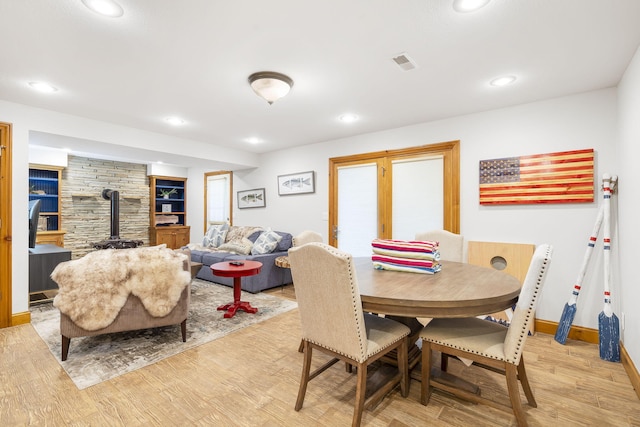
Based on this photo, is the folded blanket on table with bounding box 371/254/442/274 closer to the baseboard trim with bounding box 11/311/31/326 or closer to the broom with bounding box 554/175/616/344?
the broom with bounding box 554/175/616/344

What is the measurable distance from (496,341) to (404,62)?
6.66 feet

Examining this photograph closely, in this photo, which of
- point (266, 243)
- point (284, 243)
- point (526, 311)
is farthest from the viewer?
point (284, 243)

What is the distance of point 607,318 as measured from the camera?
2.51 m

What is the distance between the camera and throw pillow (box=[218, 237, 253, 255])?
5.09m

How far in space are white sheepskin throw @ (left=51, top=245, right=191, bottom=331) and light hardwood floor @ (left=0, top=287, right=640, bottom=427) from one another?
0.44 metres

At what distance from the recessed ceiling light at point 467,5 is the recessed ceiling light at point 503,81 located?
1.15m

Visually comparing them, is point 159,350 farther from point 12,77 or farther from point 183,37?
point 12,77

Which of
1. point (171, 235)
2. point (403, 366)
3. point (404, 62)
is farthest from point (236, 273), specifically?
point (171, 235)

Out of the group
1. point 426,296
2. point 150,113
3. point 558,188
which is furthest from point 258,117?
point 558,188

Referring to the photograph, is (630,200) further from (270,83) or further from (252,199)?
(252,199)

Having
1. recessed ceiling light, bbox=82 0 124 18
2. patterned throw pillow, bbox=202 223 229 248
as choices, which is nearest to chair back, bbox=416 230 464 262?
recessed ceiling light, bbox=82 0 124 18

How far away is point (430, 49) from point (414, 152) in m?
1.94

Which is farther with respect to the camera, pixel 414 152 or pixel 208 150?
pixel 208 150

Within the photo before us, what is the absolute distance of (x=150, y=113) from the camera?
3510mm
